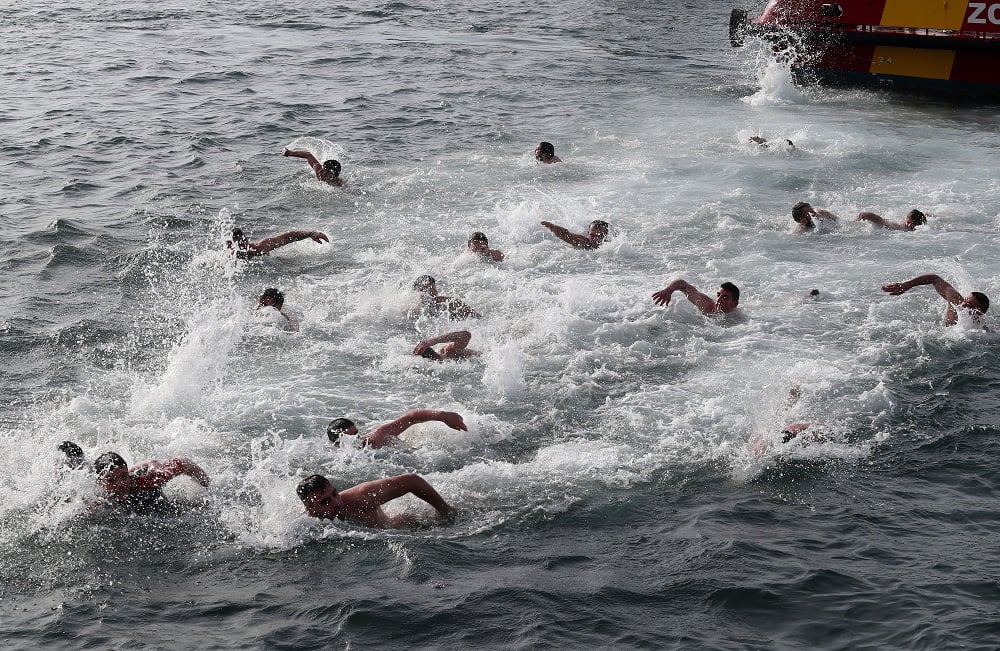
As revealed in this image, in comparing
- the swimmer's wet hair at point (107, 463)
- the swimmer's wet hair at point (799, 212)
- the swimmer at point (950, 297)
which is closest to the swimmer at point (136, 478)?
the swimmer's wet hair at point (107, 463)

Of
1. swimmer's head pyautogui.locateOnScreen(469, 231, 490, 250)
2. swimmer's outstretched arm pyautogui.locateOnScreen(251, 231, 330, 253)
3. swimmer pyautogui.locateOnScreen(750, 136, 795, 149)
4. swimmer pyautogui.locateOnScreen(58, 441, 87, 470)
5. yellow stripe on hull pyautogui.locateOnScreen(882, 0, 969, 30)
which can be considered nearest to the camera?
swimmer pyautogui.locateOnScreen(58, 441, 87, 470)

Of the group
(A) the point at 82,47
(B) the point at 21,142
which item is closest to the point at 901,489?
(B) the point at 21,142

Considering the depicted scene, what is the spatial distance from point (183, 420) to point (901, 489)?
662cm

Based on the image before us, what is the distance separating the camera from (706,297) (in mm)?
12344

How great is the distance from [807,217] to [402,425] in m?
7.91

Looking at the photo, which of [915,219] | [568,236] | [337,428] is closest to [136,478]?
[337,428]

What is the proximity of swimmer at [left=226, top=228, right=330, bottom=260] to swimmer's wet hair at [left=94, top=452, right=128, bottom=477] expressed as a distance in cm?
573

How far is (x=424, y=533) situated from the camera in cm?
839

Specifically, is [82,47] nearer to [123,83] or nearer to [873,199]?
[123,83]

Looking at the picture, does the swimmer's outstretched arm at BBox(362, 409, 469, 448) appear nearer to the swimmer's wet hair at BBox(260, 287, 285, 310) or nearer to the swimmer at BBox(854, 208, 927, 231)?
the swimmer's wet hair at BBox(260, 287, 285, 310)

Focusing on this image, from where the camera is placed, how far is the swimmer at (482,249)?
13778 millimetres

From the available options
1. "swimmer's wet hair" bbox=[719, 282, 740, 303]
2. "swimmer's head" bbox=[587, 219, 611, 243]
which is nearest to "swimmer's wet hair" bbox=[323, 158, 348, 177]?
"swimmer's head" bbox=[587, 219, 611, 243]

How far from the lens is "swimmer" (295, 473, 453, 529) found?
8.38m

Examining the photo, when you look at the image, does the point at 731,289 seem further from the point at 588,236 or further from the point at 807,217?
the point at 807,217
